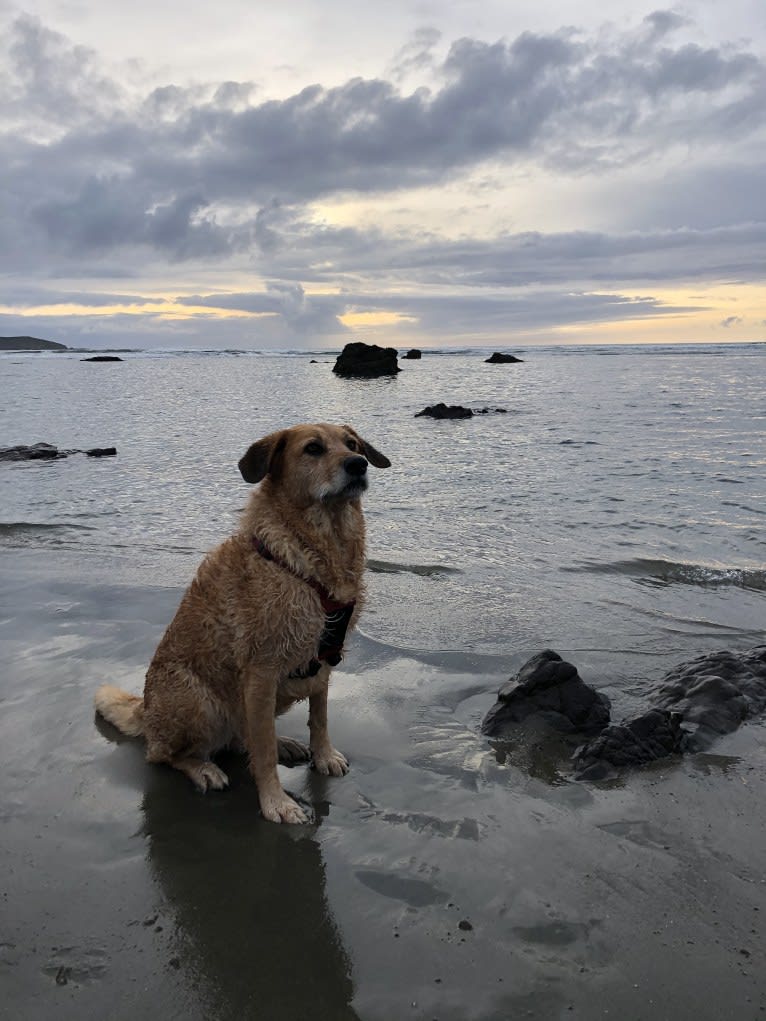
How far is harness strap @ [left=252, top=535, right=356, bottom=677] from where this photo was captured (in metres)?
4.18

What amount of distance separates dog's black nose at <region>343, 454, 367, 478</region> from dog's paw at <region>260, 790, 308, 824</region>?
182 cm

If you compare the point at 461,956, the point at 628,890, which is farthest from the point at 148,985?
the point at 628,890

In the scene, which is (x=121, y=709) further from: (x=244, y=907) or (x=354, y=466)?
(x=354, y=466)

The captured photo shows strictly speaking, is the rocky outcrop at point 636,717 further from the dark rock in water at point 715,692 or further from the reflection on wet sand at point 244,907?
the reflection on wet sand at point 244,907

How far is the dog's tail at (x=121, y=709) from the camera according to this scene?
4.74 metres

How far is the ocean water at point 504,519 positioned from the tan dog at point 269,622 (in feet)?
7.25

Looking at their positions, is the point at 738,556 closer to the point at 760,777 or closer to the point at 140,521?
the point at 760,777

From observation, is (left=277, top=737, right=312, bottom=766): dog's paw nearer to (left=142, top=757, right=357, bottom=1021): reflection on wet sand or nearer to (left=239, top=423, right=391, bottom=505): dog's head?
(left=142, top=757, right=357, bottom=1021): reflection on wet sand

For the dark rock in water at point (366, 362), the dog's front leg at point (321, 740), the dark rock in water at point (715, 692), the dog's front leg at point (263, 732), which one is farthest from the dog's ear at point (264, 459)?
the dark rock in water at point (366, 362)

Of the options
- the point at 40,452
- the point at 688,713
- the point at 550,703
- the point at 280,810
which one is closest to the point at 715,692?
the point at 688,713

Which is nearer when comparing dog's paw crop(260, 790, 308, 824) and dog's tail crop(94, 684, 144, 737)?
dog's paw crop(260, 790, 308, 824)

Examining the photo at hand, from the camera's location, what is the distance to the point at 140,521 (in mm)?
11422

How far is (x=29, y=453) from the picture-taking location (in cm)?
1772

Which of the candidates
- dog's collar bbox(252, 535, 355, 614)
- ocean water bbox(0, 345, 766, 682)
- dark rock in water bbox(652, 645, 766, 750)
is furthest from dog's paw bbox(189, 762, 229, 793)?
dark rock in water bbox(652, 645, 766, 750)
